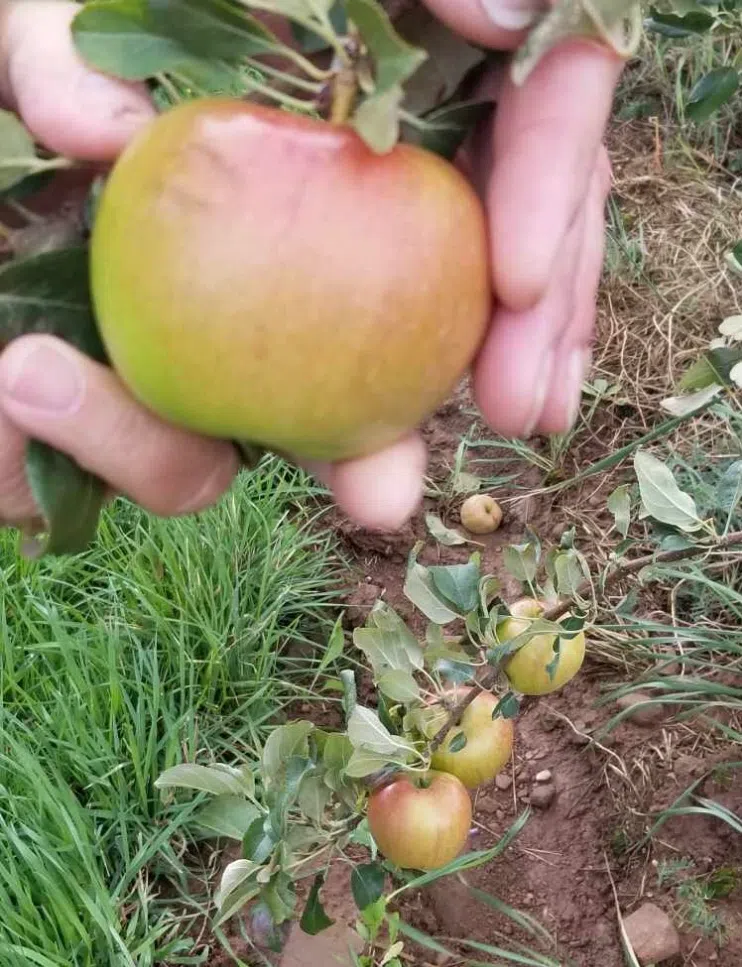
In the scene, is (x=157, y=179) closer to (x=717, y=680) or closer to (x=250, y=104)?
(x=250, y=104)

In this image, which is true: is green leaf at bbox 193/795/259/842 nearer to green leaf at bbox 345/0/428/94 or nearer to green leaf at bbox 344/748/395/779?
green leaf at bbox 344/748/395/779

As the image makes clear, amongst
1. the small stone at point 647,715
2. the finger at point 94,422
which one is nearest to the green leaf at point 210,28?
the finger at point 94,422

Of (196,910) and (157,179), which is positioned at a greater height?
(157,179)

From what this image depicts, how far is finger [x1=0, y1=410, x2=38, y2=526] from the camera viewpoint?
799 millimetres

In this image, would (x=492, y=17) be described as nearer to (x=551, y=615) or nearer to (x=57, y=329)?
(x=57, y=329)

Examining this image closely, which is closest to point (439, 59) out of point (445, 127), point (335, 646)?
point (445, 127)

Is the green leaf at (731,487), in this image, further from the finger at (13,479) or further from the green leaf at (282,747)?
the finger at (13,479)

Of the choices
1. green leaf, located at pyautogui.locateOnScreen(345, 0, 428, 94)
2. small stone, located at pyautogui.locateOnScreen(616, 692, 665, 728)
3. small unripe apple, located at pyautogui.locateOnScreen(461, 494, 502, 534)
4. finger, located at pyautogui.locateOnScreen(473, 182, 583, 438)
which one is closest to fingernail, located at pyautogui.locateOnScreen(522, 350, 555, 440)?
finger, located at pyautogui.locateOnScreen(473, 182, 583, 438)

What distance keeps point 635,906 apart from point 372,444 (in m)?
0.98

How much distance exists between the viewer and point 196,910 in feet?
4.62

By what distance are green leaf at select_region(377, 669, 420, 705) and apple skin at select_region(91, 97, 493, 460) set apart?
0.47m

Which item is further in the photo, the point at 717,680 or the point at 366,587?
the point at 366,587

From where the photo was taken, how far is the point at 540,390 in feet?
2.52

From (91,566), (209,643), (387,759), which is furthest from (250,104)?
(91,566)
